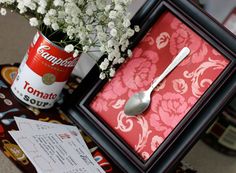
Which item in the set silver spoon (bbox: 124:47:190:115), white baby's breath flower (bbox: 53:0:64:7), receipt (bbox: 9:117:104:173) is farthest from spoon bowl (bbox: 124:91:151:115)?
white baby's breath flower (bbox: 53:0:64:7)

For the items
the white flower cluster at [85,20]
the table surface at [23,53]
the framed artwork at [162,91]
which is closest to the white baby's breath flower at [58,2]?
the white flower cluster at [85,20]

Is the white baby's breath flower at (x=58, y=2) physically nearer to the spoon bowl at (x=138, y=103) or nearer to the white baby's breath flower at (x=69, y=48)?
the white baby's breath flower at (x=69, y=48)

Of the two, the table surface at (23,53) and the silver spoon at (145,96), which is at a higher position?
the silver spoon at (145,96)

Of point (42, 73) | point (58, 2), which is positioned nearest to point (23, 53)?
point (42, 73)

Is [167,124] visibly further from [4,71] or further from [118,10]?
[4,71]

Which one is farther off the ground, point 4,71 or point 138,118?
point 138,118

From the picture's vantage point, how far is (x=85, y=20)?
0.75 meters

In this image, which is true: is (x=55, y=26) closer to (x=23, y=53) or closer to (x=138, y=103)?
(x=138, y=103)

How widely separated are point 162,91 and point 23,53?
16.4 inches

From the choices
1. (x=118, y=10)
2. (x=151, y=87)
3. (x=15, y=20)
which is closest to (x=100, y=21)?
(x=118, y=10)

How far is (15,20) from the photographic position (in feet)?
3.70

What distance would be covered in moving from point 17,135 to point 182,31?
38 cm

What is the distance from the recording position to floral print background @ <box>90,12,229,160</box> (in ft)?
2.44

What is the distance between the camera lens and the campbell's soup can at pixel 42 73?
2.49ft
